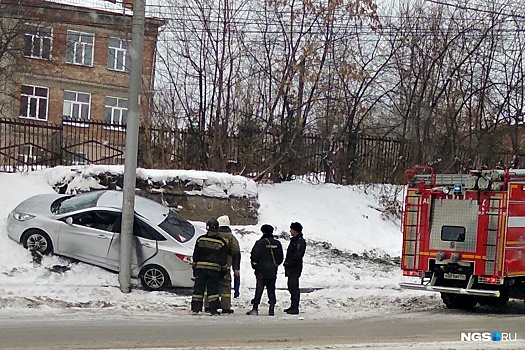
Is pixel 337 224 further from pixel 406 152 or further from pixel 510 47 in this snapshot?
pixel 510 47

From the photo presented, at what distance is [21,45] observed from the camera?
36375 millimetres

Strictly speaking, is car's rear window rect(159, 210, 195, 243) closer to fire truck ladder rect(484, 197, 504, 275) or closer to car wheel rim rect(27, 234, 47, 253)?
car wheel rim rect(27, 234, 47, 253)

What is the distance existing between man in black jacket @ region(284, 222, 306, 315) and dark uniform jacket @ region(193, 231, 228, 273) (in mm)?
1336

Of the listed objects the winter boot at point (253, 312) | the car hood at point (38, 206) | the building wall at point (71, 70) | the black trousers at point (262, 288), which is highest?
the building wall at point (71, 70)

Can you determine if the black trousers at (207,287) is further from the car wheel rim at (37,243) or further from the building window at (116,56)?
the building window at (116,56)

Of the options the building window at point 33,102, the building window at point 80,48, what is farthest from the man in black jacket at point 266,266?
the building window at point 33,102

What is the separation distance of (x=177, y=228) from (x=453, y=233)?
19.0ft

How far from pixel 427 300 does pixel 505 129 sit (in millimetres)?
16264

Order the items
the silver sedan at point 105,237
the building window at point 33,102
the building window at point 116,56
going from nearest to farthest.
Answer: the silver sedan at point 105,237
the building window at point 33,102
the building window at point 116,56

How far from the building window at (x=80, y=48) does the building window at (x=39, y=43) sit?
1.47m

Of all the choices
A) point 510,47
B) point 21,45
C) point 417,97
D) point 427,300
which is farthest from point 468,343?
point 21,45

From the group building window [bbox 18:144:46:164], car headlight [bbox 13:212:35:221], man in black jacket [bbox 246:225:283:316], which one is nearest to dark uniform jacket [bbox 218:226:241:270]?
man in black jacket [bbox 246:225:283:316]

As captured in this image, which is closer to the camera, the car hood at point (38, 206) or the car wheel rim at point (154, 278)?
the car wheel rim at point (154, 278)

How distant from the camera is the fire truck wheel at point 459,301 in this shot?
14977 mm
